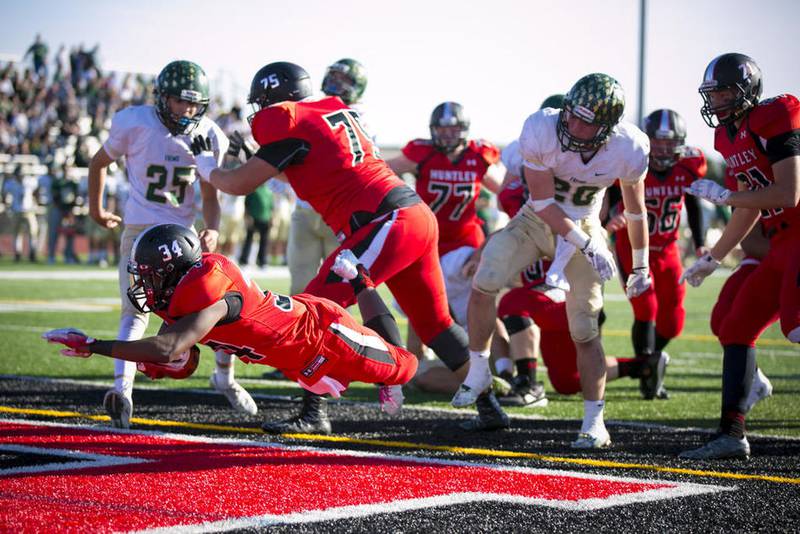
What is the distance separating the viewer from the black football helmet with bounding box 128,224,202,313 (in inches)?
167

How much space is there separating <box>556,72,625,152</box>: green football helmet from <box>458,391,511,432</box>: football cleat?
4.42 ft

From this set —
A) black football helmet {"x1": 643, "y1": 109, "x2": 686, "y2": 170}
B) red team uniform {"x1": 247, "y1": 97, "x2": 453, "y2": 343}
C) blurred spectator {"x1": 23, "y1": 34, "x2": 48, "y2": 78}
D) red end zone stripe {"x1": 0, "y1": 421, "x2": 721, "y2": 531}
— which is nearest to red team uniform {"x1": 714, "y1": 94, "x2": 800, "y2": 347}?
red end zone stripe {"x1": 0, "y1": 421, "x2": 721, "y2": 531}

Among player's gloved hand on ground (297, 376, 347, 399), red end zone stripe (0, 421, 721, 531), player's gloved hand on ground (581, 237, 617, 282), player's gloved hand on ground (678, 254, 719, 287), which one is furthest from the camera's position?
player's gloved hand on ground (678, 254, 719, 287)

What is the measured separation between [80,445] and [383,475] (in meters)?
1.44

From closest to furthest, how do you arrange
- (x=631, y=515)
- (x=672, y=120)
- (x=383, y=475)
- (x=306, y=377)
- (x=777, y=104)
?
(x=631, y=515) → (x=383, y=475) → (x=306, y=377) → (x=777, y=104) → (x=672, y=120)

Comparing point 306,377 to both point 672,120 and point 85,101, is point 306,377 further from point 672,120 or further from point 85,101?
point 85,101

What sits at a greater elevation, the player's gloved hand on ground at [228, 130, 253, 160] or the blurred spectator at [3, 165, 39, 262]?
the player's gloved hand on ground at [228, 130, 253, 160]

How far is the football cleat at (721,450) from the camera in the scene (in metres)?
5.00

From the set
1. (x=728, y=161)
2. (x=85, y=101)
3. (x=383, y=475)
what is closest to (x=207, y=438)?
(x=383, y=475)

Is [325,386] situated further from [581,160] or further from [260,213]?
[260,213]

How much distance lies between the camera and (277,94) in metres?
5.34

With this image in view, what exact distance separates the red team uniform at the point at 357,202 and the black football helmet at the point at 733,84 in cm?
148

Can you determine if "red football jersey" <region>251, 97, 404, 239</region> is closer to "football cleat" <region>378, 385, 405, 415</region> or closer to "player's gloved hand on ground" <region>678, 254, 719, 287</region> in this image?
"football cleat" <region>378, 385, 405, 415</region>

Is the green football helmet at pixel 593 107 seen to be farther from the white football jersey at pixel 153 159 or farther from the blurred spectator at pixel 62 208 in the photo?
the blurred spectator at pixel 62 208
